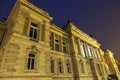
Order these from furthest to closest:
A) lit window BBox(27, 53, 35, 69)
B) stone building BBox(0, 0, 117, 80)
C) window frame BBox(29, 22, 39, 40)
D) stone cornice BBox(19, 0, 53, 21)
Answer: stone cornice BBox(19, 0, 53, 21), window frame BBox(29, 22, 39, 40), lit window BBox(27, 53, 35, 69), stone building BBox(0, 0, 117, 80)

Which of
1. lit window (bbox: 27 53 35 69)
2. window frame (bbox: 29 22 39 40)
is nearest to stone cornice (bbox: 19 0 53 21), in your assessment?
window frame (bbox: 29 22 39 40)

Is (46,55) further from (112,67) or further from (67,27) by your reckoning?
(112,67)

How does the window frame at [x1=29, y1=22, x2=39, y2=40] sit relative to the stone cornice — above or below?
below

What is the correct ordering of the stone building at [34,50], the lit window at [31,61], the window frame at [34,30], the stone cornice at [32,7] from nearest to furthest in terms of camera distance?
the stone building at [34,50] < the lit window at [31,61] < the window frame at [34,30] < the stone cornice at [32,7]

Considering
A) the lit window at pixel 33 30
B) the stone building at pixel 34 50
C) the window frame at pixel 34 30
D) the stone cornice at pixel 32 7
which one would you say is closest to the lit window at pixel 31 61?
the stone building at pixel 34 50

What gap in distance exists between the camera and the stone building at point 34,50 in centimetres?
948

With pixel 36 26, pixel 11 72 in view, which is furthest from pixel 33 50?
pixel 36 26

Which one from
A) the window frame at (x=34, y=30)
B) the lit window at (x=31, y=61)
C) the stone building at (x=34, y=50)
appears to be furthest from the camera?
the window frame at (x=34, y=30)

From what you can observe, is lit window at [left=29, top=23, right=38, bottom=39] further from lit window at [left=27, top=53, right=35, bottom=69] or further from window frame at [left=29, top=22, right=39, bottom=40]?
lit window at [left=27, top=53, right=35, bottom=69]

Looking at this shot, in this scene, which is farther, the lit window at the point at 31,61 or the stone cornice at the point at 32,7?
the stone cornice at the point at 32,7

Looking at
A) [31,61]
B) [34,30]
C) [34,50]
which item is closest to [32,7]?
[34,30]

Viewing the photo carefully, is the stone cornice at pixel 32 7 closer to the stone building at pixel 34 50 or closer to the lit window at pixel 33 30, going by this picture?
the stone building at pixel 34 50

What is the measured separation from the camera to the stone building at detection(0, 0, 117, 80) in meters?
9.48

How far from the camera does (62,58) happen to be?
644 inches
